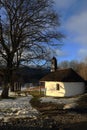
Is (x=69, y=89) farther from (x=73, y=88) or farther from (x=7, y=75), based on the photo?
(x=7, y=75)

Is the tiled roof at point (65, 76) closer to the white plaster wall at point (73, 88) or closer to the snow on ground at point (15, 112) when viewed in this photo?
the white plaster wall at point (73, 88)

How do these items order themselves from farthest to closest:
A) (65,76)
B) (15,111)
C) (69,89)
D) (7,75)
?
(65,76)
(69,89)
(7,75)
(15,111)

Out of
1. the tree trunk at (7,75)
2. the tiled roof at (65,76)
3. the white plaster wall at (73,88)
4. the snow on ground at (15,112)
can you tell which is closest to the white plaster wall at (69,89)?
the white plaster wall at (73,88)

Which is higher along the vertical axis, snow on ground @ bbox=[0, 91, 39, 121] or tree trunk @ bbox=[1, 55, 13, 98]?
tree trunk @ bbox=[1, 55, 13, 98]

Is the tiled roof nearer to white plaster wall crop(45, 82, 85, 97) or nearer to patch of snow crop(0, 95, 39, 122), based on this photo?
white plaster wall crop(45, 82, 85, 97)

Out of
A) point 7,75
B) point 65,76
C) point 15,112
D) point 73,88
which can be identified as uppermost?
point 65,76

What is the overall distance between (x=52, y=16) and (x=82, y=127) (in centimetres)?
1893

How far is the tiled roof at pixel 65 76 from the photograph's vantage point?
1909 inches

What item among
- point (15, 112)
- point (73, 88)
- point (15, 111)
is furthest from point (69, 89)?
point (15, 112)

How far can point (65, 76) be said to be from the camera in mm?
49469

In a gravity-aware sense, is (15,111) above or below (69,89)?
below

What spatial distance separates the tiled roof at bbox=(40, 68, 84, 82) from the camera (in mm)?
48500

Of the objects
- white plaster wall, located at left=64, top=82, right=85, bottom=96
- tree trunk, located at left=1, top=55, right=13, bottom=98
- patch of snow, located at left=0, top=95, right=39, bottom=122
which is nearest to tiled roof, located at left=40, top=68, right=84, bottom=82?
white plaster wall, located at left=64, top=82, right=85, bottom=96

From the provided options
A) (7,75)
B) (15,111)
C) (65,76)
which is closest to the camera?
(15,111)
